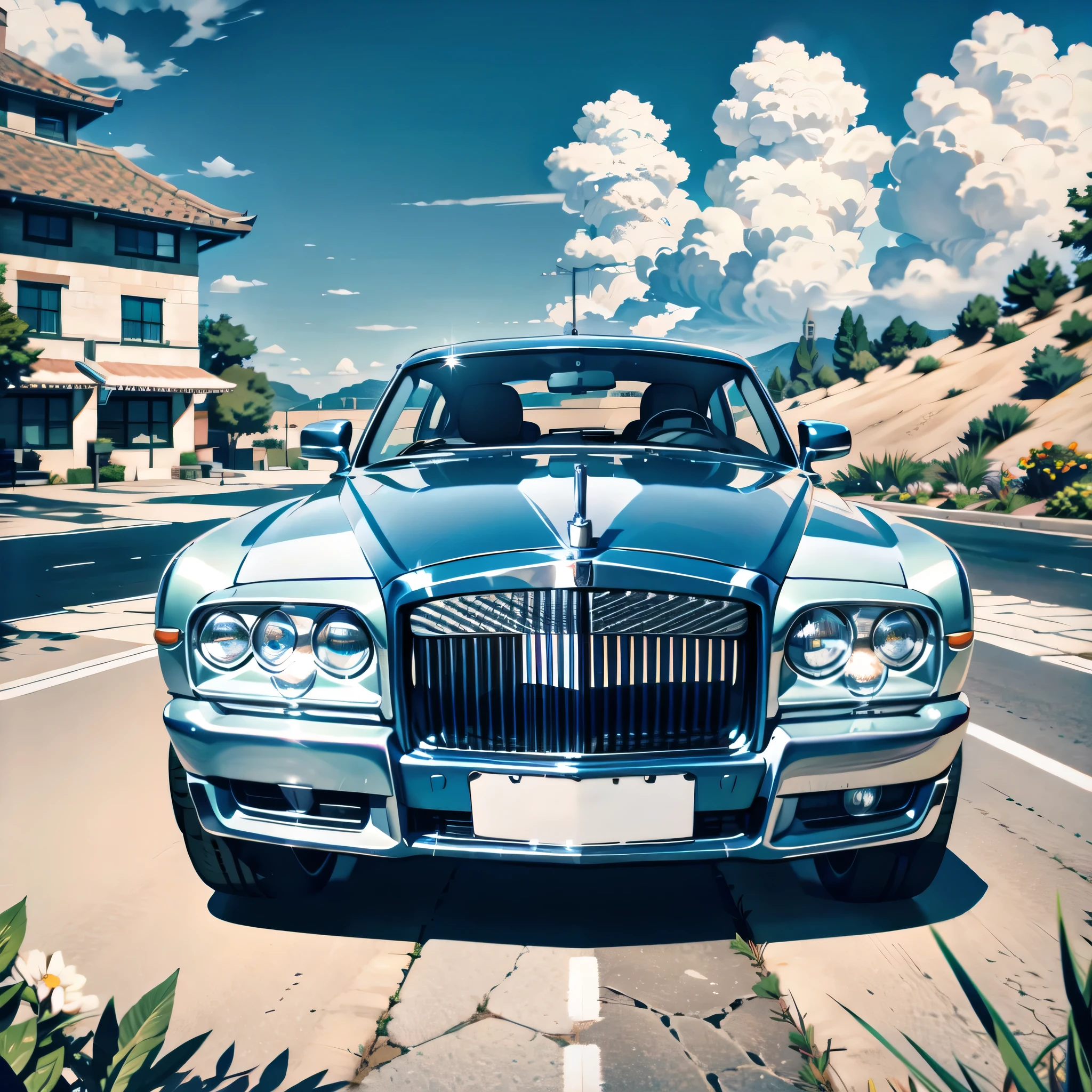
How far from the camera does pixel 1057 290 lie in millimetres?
59688

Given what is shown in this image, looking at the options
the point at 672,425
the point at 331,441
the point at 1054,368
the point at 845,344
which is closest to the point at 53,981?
the point at 331,441

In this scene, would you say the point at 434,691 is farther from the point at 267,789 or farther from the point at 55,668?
the point at 55,668

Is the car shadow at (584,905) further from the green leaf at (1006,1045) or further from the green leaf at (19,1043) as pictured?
the green leaf at (19,1043)

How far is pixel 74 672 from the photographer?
20.3ft

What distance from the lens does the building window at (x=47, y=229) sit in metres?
30.5

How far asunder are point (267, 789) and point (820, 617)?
1.46m

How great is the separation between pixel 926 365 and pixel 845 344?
15.2 metres

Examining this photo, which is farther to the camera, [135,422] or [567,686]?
[135,422]

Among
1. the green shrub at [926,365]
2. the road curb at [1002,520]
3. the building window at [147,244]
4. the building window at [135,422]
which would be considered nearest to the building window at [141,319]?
the building window at [147,244]

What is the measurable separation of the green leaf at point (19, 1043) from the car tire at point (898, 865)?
1.96 metres

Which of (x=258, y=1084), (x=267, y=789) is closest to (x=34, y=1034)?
(x=258, y=1084)

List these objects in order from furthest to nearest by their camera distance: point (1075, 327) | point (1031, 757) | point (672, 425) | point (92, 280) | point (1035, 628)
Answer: point (1075, 327)
point (92, 280)
point (1035, 628)
point (1031, 757)
point (672, 425)

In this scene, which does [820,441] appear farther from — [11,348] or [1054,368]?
[1054,368]

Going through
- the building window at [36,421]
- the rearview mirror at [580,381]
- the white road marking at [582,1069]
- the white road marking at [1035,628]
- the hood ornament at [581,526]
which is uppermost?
the building window at [36,421]
